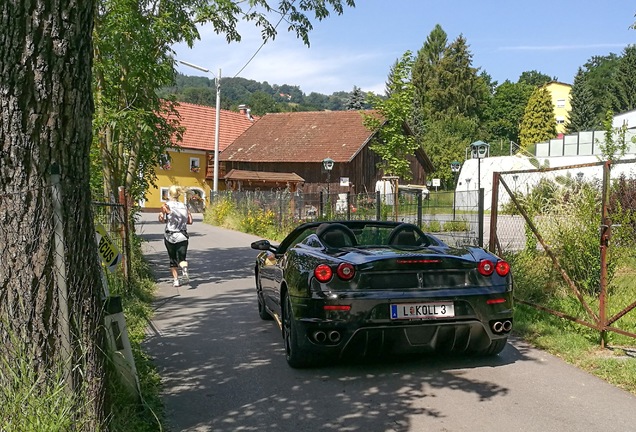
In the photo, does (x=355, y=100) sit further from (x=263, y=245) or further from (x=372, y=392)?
(x=372, y=392)

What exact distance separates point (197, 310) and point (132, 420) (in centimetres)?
509

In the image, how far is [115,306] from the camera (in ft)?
14.5

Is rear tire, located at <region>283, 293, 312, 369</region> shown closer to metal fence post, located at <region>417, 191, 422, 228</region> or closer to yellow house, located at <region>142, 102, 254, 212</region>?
metal fence post, located at <region>417, 191, 422, 228</region>

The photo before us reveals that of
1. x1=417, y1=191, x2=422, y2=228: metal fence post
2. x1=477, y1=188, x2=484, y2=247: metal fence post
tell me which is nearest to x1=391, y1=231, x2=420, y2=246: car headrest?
x1=477, y1=188, x2=484, y2=247: metal fence post

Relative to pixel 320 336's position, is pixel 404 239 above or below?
above

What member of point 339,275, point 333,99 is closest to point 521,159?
point 339,275

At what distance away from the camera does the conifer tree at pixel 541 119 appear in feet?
300

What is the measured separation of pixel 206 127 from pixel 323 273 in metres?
53.0

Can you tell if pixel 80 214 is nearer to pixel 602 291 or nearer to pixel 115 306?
pixel 115 306

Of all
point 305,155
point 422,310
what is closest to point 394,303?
point 422,310

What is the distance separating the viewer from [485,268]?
5664mm

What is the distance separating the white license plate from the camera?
532 cm

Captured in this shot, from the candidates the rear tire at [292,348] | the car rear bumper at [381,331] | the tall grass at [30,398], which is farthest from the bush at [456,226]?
the tall grass at [30,398]

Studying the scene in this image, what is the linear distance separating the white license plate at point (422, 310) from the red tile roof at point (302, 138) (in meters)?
38.5
